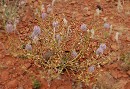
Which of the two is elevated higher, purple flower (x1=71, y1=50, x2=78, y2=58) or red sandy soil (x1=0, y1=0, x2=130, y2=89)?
purple flower (x1=71, y1=50, x2=78, y2=58)

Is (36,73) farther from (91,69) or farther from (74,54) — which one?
(91,69)

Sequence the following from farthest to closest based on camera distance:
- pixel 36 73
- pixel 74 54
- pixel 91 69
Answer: pixel 36 73
pixel 74 54
pixel 91 69

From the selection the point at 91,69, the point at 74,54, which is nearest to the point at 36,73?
the point at 74,54

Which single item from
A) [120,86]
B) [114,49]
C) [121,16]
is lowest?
[120,86]

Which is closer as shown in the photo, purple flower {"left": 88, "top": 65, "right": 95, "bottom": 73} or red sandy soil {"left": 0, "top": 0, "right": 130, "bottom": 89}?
purple flower {"left": 88, "top": 65, "right": 95, "bottom": 73}

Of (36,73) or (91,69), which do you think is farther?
(36,73)

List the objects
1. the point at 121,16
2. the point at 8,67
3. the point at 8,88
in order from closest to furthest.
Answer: the point at 8,88 → the point at 8,67 → the point at 121,16

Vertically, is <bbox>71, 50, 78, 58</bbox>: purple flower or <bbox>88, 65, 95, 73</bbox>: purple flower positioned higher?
<bbox>71, 50, 78, 58</bbox>: purple flower

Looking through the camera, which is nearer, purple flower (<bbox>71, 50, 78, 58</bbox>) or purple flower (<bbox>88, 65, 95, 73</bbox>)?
purple flower (<bbox>88, 65, 95, 73</bbox>)

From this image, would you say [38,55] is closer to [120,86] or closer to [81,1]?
[120,86]


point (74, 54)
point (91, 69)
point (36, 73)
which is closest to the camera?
point (91, 69)

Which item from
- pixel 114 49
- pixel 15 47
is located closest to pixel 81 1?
pixel 114 49
